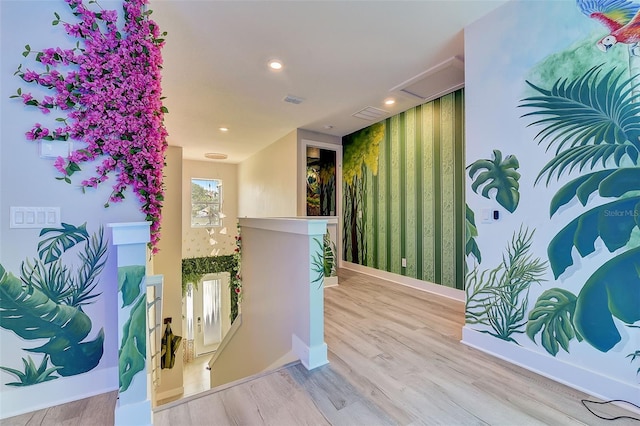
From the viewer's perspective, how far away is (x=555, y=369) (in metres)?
1.70

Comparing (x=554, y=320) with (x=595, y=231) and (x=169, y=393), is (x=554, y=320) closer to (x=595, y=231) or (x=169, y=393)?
(x=595, y=231)

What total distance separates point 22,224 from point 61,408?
1074mm

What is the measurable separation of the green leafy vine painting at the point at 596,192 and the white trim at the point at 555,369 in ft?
0.33

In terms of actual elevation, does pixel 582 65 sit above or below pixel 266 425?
above

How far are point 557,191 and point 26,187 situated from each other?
327cm

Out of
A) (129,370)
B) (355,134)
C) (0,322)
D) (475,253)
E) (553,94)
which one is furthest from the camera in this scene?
(355,134)

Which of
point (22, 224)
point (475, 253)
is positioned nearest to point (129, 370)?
point (22, 224)

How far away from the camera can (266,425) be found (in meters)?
1.33

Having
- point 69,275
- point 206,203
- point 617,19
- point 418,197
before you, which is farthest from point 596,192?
point 206,203

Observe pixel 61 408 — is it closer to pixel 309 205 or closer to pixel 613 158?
pixel 613 158

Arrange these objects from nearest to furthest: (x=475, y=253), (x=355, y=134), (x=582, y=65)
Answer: (x=582, y=65), (x=475, y=253), (x=355, y=134)

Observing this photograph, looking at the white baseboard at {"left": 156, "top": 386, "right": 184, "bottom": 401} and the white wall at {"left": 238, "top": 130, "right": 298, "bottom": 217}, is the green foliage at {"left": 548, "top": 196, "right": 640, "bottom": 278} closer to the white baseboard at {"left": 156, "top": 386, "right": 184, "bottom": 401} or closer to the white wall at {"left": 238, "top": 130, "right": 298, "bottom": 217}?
the white wall at {"left": 238, "top": 130, "right": 298, "bottom": 217}

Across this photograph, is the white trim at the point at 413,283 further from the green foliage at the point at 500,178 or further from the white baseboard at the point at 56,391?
the white baseboard at the point at 56,391

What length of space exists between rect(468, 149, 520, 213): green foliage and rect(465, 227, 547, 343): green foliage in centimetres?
24
